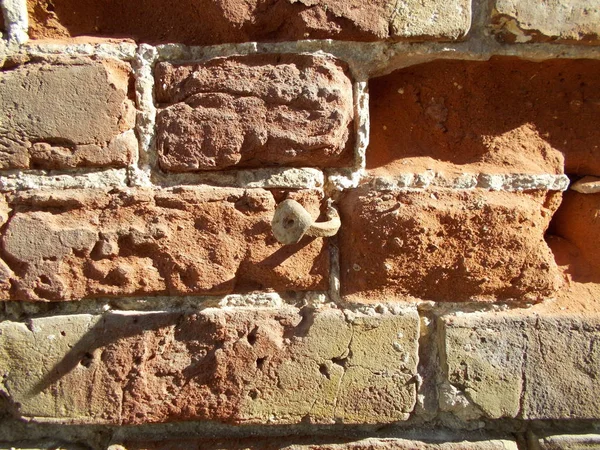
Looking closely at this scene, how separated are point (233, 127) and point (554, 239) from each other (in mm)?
498

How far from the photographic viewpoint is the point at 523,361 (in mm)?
643

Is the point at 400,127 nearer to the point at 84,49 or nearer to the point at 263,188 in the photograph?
the point at 263,188

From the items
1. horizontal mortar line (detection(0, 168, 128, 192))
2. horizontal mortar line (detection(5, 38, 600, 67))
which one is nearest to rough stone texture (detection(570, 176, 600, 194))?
horizontal mortar line (detection(5, 38, 600, 67))

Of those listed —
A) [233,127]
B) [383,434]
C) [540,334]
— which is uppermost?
[233,127]

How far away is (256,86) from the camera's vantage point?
2.00ft

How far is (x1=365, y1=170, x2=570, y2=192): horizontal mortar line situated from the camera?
63cm

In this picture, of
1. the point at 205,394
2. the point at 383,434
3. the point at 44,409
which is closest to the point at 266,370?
the point at 205,394

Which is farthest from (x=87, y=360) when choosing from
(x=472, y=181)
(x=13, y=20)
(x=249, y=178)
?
(x=472, y=181)

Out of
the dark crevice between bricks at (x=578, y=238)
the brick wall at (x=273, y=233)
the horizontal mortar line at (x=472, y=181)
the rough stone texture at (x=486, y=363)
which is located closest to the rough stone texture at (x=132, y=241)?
the brick wall at (x=273, y=233)

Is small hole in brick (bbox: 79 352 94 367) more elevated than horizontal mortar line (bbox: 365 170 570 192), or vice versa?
horizontal mortar line (bbox: 365 170 570 192)

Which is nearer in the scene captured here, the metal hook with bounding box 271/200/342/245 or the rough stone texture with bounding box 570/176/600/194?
the metal hook with bounding box 271/200/342/245

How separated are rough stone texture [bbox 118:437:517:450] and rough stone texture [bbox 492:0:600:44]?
55cm

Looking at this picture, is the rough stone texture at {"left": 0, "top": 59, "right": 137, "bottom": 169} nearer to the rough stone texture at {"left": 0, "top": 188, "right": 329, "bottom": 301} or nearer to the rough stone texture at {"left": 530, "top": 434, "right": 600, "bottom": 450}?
the rough stone texture at {"left": 0, "top": 188, "right": 329, "bottom": 301}

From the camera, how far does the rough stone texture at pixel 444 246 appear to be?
618 mm
